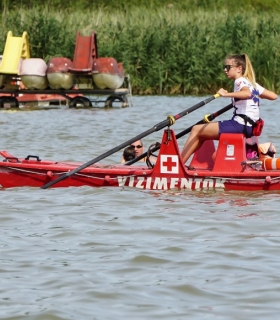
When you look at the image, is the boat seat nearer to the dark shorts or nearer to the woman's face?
the dark shorts

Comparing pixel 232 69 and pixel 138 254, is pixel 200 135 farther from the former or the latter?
pixel 138 254

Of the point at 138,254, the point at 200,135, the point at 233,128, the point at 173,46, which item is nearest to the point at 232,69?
the point at 233,128

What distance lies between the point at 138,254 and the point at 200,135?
297 centimetres

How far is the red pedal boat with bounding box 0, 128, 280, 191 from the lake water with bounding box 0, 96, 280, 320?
3.9 inches

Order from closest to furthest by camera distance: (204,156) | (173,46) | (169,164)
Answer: (169,164) → (204,156) → (173,46)

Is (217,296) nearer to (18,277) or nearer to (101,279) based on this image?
(101,279)

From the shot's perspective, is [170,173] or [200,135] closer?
[170,173]

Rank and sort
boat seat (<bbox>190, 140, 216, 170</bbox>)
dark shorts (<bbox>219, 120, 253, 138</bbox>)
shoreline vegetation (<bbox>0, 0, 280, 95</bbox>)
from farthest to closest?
shoreline vegetation (<bbox>0, 0, 280, 95</bbox>)
boat seat (<bbox>190, 140, 216, 170</bbox>)
dark shorts (<bbox>219, 120, 253, 138</bbox>)

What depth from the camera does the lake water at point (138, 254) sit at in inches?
223

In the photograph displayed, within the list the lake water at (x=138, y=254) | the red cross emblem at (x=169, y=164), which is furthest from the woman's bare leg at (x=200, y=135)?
the lake water at (x=138, y=254)

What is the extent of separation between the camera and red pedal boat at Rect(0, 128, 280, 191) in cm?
938

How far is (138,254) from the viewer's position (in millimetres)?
6816

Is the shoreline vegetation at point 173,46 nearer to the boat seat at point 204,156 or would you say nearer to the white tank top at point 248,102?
the boat seat at point 204,156

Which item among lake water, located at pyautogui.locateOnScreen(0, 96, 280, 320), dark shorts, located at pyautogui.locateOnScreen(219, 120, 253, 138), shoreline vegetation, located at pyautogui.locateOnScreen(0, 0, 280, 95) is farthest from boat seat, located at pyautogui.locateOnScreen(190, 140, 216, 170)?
shoreline vegetation, located at pyautogui.locateOnScreen(0, 0, 280, 95)
